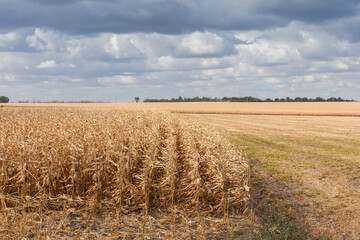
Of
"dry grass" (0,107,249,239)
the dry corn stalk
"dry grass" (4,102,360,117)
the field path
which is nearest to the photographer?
"dry grass" (0,107,249,239)

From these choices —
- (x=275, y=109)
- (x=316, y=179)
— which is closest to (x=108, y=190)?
(x=316, y=179)

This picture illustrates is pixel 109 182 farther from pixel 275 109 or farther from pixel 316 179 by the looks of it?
pixel 275 109

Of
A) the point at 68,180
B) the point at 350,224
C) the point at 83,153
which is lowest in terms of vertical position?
the point at 350,224

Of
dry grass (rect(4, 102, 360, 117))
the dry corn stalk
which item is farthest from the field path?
dry grass (rect(4, 102, 360, 117))

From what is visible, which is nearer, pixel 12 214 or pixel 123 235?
pixel 123 235

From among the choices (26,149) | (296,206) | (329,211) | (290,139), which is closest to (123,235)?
(26,149)

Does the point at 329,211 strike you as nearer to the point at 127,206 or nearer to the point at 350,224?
the point at 350,224

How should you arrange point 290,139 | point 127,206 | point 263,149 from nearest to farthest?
point 127,206
point 263,149
point 290,139

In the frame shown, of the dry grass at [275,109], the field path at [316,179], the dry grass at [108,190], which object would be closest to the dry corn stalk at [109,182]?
the dry grass at [108,190]

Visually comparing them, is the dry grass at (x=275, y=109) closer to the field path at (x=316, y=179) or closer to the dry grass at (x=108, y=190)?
the field path at (x=316, y=179)

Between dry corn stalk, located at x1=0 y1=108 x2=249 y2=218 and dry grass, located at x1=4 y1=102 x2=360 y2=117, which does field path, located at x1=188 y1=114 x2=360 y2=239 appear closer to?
dry corn stalk, located at x1=0 y1=108 x2=249 y2=218

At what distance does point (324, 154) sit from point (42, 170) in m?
11.8

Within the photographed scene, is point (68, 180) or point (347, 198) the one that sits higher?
point (68, 180)

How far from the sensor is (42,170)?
22.5ft
